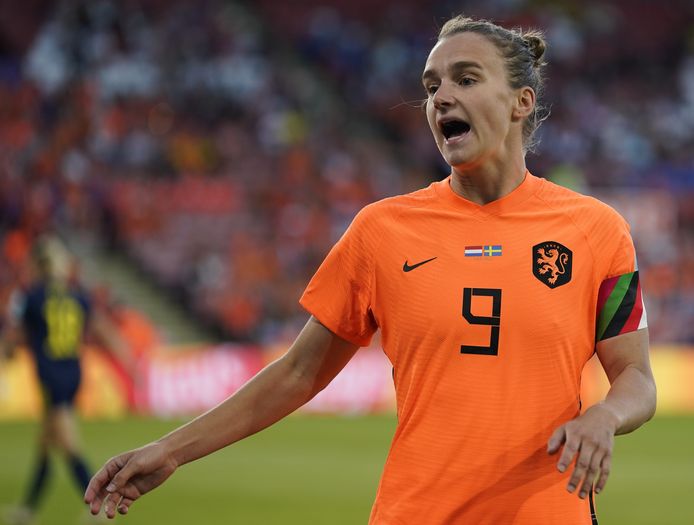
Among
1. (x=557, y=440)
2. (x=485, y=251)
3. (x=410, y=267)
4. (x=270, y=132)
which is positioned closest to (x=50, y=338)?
(x=410, y=267)

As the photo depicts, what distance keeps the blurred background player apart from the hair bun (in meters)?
7.05

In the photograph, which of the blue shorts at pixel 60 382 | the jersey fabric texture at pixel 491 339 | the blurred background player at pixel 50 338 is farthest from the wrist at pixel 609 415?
the blue shorts at pixel 60 382

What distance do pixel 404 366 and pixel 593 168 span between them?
22760 mm

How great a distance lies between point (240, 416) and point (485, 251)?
79cm

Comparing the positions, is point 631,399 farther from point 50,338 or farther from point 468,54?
point 50,338

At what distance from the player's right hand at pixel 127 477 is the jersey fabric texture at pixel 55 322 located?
23.9 ft

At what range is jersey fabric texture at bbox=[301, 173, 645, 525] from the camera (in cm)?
295

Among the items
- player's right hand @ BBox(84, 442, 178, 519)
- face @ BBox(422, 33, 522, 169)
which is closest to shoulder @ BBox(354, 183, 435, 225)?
face @ BBox(422, 33, 522, 169)

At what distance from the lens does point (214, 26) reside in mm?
25141

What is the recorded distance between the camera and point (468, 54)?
10.3 feet

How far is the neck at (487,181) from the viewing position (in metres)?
3.21

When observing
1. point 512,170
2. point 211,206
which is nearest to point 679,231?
point 211,206

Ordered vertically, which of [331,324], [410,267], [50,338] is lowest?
[50,338]

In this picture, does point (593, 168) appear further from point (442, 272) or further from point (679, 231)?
point (442, 272)
